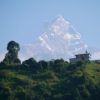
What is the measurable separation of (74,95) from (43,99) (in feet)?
32.3

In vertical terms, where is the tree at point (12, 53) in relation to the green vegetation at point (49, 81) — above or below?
above

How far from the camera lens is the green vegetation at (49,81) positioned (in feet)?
421

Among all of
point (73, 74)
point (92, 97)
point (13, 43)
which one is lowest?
point (92, 97)

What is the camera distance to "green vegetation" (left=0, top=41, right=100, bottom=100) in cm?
12838

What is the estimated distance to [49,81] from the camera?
143000 mm

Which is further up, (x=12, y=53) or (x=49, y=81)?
(x=12, y=53)

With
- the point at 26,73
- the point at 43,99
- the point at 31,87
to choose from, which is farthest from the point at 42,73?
the point at 43,99

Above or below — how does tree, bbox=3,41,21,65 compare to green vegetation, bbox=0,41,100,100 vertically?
above

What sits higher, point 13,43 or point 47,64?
point 13,43

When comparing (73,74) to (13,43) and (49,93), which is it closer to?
(49,93)

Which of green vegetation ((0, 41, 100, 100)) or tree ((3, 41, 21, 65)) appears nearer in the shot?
green vegetation ((0, 41, 100, 100))

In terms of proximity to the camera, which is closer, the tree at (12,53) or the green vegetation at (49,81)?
the green vegetation at (49,81)

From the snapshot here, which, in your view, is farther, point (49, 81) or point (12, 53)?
point (12, 53)

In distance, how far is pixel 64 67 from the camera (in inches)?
6156
